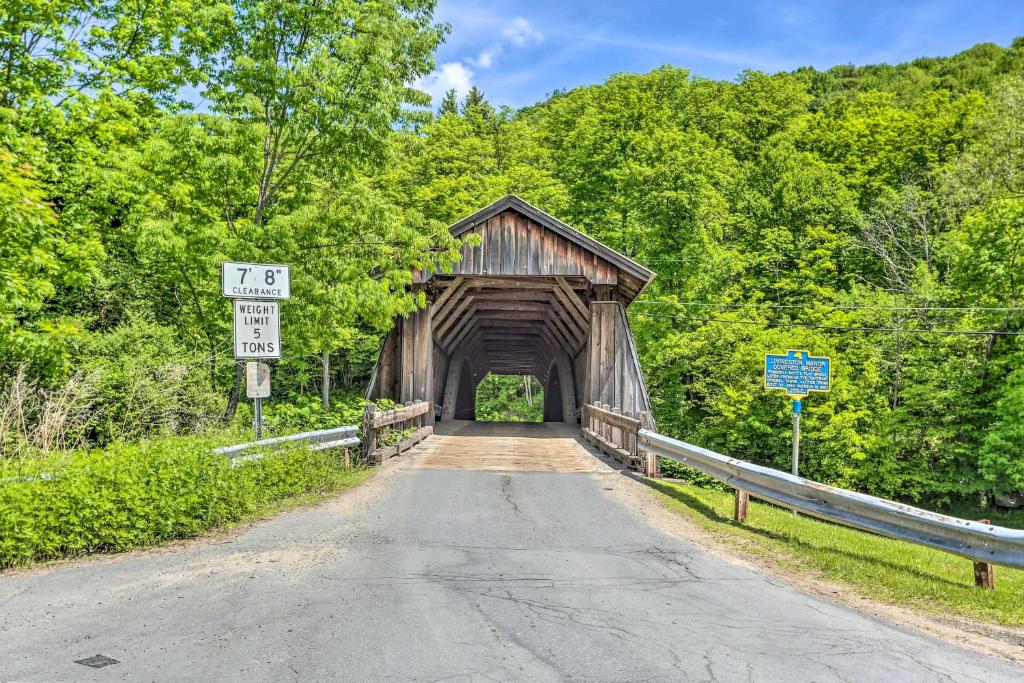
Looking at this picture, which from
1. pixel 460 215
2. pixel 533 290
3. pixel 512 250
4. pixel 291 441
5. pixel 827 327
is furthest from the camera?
pixel 460 215

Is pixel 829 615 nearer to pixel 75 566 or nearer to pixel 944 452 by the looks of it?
pixel 75 566

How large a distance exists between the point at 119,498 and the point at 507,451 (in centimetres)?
902

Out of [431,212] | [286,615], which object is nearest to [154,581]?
[286,615]

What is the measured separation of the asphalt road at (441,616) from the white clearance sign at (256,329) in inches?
93.4

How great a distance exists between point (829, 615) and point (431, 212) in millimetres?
30364

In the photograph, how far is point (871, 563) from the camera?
6.67 meters

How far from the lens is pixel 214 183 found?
45.7 ft

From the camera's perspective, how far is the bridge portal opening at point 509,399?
198 ft

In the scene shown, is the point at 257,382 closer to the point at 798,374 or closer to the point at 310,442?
the point at 310,442

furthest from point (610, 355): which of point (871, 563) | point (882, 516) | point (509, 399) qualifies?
point (509, 399)

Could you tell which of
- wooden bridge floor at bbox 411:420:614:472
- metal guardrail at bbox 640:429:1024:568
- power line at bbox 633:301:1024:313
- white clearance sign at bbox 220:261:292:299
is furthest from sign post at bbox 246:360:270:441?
power line at bbox 633:301:1024:313

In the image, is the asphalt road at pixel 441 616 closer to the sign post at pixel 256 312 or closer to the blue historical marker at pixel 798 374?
the sign post at pixel 256 312

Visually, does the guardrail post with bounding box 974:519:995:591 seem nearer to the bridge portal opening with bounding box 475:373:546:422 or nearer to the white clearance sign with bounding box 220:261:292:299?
the white clearance sign with bounding box 220:261:292:299

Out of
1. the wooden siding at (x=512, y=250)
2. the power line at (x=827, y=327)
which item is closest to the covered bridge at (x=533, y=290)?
the wooden siding at (x=512, y=250)
